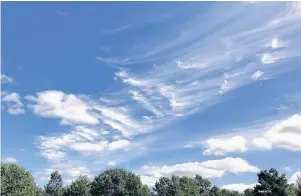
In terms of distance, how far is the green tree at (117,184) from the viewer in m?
105

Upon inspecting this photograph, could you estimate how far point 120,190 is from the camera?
104 metres

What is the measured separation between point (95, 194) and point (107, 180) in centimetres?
607

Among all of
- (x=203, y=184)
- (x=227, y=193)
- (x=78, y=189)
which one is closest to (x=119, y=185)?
(x=78, y=189)

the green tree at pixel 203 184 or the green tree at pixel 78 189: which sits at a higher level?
the green tree at pixel 203 184

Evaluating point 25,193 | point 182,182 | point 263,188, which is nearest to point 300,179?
point 263,188

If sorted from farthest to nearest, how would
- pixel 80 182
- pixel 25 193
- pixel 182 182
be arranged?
pixel 182 182
pixel 80 182
pixel 25 193

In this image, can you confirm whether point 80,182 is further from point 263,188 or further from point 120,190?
point 263,188

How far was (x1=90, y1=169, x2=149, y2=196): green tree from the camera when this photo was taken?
105m

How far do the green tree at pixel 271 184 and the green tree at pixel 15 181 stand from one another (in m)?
59.3

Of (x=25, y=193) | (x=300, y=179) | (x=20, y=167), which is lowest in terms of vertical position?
(x=300, y=179)

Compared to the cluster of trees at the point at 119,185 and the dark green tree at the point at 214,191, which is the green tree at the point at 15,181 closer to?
the cluster of trees at the point at 119,185

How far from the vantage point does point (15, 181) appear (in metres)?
88.2

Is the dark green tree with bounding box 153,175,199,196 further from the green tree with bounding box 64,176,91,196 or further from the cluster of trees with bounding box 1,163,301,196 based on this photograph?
the green tree with bounding box 64,176,91,196

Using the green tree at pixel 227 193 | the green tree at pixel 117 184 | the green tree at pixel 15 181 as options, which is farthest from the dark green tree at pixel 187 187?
the green tree at pixel 15 181
